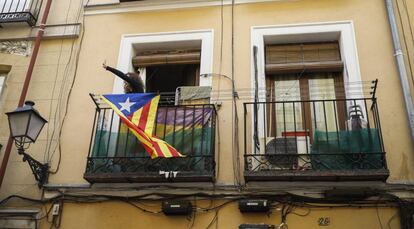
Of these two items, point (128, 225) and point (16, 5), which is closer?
point (128, 225)

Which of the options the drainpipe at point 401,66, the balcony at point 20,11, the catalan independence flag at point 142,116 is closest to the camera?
the catalan independence flag at point 142,116

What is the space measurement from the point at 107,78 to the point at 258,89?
2.53 meters

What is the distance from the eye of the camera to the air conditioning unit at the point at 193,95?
264 inches

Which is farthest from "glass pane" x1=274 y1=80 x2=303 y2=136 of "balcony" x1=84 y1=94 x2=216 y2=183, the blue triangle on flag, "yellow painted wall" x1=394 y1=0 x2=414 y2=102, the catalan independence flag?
the blue triangle on flag

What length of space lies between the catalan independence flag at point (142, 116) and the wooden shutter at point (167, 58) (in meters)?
1.34

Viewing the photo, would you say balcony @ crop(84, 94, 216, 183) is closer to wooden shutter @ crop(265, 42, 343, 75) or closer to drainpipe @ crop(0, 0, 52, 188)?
drainpipe @ crop(0, 0, 52, 188)

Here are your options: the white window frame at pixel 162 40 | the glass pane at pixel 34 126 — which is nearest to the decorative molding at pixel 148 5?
the white window frame at pixel 162 40

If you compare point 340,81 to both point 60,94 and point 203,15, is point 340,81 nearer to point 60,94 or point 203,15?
point 203,15

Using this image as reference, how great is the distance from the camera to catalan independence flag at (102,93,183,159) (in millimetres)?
5629

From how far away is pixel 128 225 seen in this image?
5883 mm

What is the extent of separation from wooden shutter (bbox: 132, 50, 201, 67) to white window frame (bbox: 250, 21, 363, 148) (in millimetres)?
1031

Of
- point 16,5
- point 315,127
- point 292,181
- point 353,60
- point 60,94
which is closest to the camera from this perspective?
point 292,181

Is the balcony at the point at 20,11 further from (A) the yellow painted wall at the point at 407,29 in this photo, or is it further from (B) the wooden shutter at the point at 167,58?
(A) the yellow painted wall at the point at 407,29

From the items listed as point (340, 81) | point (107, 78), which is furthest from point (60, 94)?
point (340, 81)
